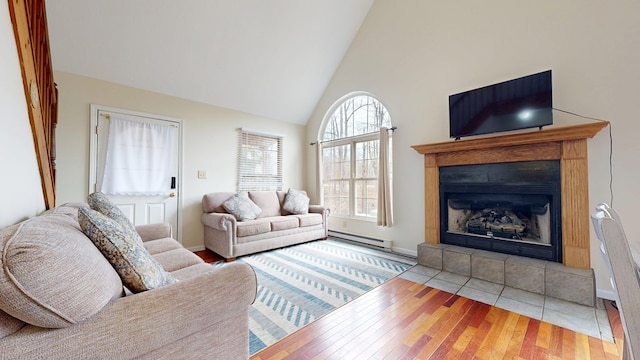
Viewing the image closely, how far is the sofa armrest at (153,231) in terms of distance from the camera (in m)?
2.45

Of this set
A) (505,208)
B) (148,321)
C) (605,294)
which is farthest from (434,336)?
(505,208)

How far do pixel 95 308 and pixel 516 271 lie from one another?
320 cm

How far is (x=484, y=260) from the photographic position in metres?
2.64

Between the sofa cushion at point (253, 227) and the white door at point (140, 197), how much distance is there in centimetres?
110

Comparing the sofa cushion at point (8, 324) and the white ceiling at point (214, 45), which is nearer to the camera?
the sofa cushion at point (8, 324)

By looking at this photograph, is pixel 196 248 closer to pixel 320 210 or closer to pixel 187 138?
pixel 187 138

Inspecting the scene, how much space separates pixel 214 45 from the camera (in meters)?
3.45

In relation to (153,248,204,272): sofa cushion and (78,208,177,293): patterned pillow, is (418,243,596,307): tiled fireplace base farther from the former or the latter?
(78,208,177,293): patterned pillow

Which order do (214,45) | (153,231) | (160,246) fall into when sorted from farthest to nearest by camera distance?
(214,45)
(153,231)
(160,246)

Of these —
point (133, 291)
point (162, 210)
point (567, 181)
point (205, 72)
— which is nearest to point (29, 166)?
point (133, 291)

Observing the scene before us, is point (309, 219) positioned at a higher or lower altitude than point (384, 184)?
lower

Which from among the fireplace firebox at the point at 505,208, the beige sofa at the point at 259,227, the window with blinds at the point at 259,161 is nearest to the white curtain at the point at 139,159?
the beige sofa at the point at 259,227

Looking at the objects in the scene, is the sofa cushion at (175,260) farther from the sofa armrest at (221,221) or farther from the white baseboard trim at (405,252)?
the white baseboard trim at (405,252)

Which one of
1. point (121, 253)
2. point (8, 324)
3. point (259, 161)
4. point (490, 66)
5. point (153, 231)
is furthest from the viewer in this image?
point (259, 161)
